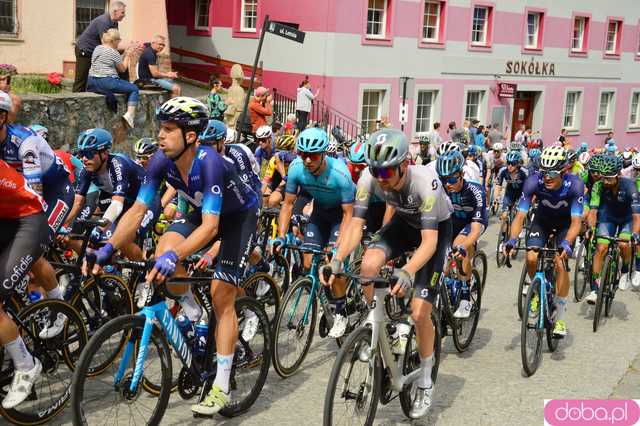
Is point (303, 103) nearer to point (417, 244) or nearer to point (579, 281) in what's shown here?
point (579, 281)

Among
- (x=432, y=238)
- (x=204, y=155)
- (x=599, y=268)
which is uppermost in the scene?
(x=204, y=155)

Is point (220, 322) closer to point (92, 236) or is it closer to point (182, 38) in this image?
point (92, 236)

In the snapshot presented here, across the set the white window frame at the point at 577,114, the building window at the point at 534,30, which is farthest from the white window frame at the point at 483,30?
the white window frame at the point at 577,114

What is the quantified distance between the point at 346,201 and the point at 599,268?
3.85 meters

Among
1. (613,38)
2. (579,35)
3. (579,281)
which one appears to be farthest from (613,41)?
(579,281)

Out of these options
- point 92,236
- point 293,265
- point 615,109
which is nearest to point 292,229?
point 293,265

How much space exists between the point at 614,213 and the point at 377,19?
18205 mm

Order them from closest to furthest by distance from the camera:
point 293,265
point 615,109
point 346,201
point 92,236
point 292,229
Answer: point 92,236 < point 346,201 < point 293,265 < point 292,229 < point 615,109

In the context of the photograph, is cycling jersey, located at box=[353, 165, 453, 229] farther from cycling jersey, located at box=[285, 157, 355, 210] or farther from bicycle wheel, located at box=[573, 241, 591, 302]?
bicycle wheel, located at box=[573, 241, 591, 302]

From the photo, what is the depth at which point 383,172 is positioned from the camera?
5.38 meters

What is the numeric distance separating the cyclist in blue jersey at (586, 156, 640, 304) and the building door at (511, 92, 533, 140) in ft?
78.6

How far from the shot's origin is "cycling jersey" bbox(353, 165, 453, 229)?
5.50 meters

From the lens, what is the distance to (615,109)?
3816cm

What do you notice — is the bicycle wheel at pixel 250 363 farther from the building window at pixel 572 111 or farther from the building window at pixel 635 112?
the building window at pixel 635 112
